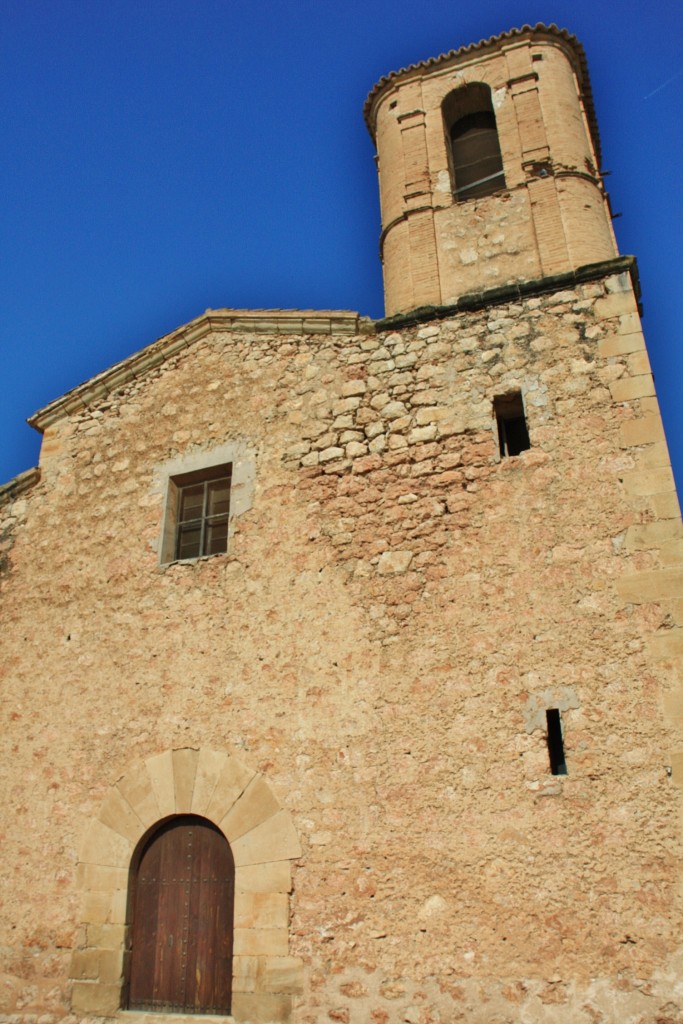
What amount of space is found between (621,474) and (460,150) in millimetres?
4903

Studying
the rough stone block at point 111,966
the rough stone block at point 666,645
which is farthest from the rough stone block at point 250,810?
the rough stone block at point 666,645

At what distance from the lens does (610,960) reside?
175 inches

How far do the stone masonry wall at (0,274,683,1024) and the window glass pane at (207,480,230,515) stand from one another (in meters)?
0.33

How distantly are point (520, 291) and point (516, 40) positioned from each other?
13.9 ft

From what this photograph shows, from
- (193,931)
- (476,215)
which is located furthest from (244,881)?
(476,215)

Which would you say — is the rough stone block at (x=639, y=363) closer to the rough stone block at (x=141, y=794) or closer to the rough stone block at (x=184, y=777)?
the rough stone block at (x=184, y=777)

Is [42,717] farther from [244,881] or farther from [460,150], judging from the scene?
[460,150]

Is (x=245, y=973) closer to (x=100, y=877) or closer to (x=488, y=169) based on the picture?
(x=100, y=877)

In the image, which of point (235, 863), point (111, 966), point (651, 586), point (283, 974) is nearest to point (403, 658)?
point (651, 586)

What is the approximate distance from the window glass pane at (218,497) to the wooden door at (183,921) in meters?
2.52

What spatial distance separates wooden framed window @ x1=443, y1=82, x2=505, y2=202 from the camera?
824 centimetres

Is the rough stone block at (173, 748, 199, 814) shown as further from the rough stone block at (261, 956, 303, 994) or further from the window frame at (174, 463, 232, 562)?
the window frame at (174, 463, 232, 562)

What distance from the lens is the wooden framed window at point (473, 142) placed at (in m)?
8.24

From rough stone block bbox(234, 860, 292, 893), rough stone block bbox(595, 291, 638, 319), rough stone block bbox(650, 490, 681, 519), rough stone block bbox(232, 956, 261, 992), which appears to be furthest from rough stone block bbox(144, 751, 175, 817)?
rough stone block bbox(595, 291, 638, 319)
